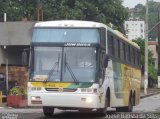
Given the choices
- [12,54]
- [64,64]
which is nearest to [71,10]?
[12,54]

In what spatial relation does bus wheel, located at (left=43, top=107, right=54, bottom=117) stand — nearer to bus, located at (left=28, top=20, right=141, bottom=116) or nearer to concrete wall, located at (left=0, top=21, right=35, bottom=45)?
bus, located at (left=28, top=20, right=141, bottom=116)

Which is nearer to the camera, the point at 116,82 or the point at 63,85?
the point at 63,85

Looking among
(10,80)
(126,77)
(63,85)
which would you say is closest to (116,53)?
(126,77)

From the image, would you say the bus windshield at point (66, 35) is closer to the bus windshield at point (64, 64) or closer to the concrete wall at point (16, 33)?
the bus windshield at point (64, 64)

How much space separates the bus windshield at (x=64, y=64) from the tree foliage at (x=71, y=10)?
46.0 meters

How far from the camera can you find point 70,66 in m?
18.8

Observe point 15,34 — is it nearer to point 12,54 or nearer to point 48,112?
point 12,54

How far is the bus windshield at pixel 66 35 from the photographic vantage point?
19312 mm

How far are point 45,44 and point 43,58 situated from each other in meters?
0.51

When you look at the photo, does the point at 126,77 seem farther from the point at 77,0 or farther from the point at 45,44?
the point at 77,0

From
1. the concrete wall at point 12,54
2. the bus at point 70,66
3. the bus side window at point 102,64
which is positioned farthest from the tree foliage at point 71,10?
the bus side window at point 102,64

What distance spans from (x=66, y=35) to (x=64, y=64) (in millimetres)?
1210

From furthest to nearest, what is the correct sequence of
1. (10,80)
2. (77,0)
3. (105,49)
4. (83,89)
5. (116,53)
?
1. (77,0)
2. (10,80)
3. (116,53)
4. (105,49)
5. (83,89)

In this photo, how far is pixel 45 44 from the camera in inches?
755
